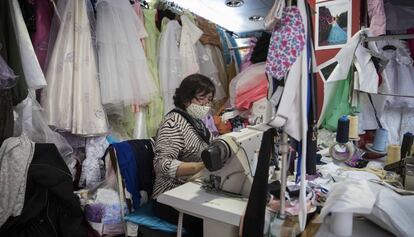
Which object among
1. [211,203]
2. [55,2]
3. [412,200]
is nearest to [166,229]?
[211,203]

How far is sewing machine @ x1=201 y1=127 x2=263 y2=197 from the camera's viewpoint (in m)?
1.05

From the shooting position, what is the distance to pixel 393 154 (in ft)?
5.19

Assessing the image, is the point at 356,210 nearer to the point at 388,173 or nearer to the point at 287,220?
the point at 287,220

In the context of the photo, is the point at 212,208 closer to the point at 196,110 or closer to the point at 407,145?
the point at 196,110

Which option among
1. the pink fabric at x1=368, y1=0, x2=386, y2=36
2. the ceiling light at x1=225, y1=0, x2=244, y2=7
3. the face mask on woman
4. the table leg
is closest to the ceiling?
the ceiling light at x1=225, y1=0, x2=244, y2=7

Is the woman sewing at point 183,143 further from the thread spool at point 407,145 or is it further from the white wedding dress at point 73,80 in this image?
the thread spool at point 407,145

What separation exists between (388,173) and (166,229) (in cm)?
110

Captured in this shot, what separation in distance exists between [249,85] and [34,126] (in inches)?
65.9

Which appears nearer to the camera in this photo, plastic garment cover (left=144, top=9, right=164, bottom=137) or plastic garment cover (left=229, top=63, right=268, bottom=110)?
plastic garment cover (left=144, top=9, right=164, bottom=137)

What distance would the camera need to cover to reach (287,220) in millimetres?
925

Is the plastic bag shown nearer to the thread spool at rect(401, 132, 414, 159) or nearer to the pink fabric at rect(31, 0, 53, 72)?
the pink fabric at rect(31, 0, 53, 72)

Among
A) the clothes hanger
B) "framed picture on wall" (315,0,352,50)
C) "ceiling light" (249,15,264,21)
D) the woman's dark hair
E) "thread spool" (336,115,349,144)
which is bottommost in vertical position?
"thread spool" (336,115,349,144)

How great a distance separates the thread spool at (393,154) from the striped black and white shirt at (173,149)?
41.4 inches

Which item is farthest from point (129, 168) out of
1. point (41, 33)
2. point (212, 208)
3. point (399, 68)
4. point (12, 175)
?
point (399, 68)
